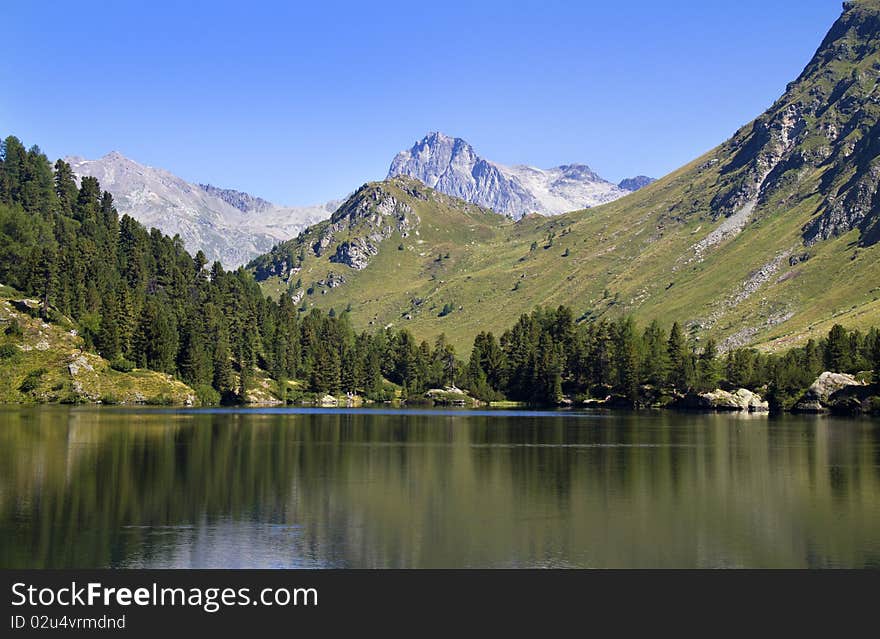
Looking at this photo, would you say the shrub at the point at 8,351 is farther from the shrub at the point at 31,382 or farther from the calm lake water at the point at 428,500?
the calm lake water at the point at 428,500

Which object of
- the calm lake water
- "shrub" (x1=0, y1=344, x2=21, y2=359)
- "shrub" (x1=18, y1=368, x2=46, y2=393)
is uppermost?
"shrub" (x1=0, y1=344, x2=21, y2=359)

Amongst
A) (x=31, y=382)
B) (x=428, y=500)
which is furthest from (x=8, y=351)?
(x=428, y=500)

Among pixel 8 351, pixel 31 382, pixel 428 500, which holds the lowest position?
pixel 428 500

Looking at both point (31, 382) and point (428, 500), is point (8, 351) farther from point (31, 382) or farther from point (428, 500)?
point (428, 500)

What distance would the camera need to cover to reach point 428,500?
69.8 metres

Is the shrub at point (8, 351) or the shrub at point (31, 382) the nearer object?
the shrub at point (31, 382)

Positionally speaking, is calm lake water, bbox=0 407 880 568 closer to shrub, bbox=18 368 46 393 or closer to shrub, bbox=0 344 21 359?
shrub, bbox=18 368 46 393

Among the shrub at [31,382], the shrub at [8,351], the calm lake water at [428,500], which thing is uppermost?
the shrub at [8,351]

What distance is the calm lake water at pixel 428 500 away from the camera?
5109 centimetres

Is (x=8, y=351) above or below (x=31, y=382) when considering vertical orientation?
above

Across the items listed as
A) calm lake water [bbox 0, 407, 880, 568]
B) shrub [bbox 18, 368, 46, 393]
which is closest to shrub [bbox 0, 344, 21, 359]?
shrub [bbox 18, 368, 46, 393]

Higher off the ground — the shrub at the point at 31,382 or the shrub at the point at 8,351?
the shrub at the point at 8,351

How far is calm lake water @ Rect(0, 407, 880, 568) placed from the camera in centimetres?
5109

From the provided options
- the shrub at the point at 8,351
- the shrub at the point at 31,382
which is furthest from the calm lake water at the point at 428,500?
the shrub at the point at 8,351
